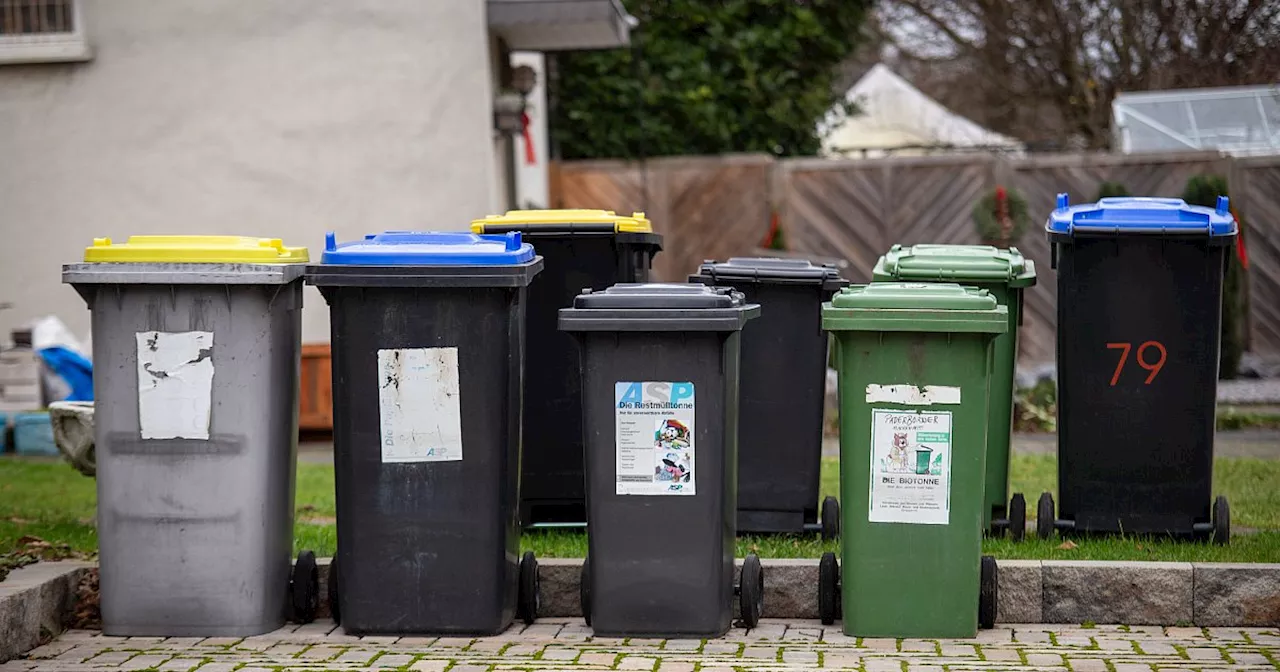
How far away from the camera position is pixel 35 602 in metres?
5.74

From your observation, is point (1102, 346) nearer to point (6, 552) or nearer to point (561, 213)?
point (561, 213)

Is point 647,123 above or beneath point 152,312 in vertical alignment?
above

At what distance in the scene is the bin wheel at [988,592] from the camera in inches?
227

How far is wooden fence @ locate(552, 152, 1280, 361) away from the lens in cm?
1611

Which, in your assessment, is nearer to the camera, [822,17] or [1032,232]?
[1032,232]

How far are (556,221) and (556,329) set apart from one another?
479mm

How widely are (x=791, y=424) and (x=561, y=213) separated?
1357 mm

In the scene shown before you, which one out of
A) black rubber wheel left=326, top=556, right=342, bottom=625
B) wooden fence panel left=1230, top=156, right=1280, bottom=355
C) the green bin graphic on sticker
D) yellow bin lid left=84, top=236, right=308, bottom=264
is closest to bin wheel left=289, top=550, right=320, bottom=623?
black rubber wheel left=326, top=556, right=342, bottom=625

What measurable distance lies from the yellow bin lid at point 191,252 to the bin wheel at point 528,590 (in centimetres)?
146

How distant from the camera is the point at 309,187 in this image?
12.5 meters

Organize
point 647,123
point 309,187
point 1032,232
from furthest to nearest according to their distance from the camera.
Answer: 1. point 647,123
2. point 1032,232
3. point 309,187

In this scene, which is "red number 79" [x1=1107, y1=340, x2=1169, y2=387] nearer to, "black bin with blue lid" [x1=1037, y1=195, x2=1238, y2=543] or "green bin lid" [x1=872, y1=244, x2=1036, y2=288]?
"black bin with blue lid" [x1=1037, y1=195, x2=1238, y2=543]

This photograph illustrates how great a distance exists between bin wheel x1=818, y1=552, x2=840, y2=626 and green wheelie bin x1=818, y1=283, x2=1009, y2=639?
17 centimetres

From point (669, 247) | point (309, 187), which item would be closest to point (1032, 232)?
point (669, 247)
